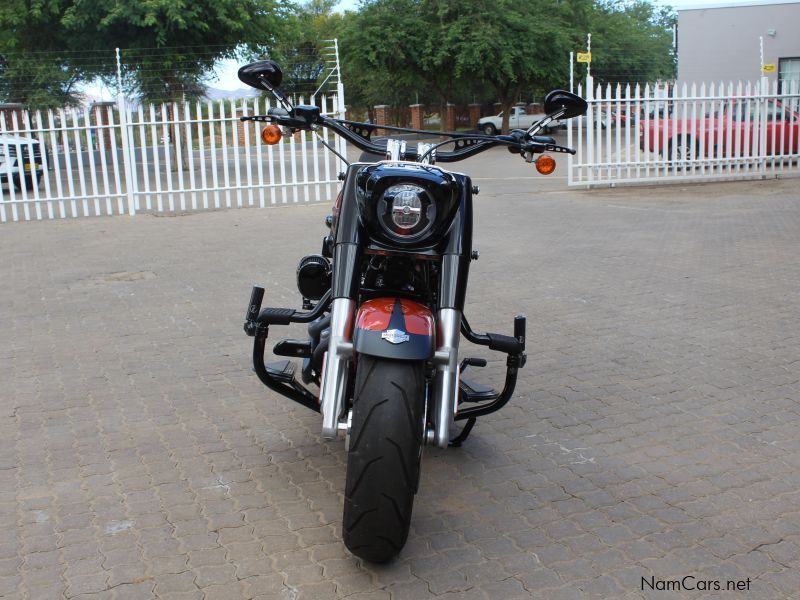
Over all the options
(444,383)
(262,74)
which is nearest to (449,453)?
(444,383)

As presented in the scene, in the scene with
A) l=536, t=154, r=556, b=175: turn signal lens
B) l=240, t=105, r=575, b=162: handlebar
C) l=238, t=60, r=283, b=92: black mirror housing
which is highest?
l=238, t=60, r=283, b=92: black mirror housing

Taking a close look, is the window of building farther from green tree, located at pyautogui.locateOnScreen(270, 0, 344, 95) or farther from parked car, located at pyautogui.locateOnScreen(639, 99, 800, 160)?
green tree, located at pyautogui.locateOnScreen(270, 0, 344, 95)

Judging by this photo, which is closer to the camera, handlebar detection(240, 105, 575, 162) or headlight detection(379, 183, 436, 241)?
headlight detection(379, 183, 436, 241)

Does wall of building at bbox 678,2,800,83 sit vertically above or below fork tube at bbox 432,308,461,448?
above

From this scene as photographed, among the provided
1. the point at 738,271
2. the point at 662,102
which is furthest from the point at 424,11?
the point at 738,271

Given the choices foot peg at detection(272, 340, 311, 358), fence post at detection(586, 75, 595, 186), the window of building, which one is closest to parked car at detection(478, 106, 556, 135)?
the window of building

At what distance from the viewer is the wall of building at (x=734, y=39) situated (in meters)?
30.5

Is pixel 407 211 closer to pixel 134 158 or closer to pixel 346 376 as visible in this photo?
pixel 346 376

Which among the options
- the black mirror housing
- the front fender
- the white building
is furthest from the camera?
the white building

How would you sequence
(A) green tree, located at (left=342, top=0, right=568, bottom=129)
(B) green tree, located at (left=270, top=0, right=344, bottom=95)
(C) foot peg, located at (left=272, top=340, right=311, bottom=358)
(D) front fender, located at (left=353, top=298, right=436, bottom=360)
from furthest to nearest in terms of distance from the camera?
(A) green tree, located at (left=342, top=0, right=568, bottom=129)
(B) green tree, located at (left=270, top=0, right=344, bottom=95)
(C) foot peg, located at (left=272, top=340, right=311, bottom=358)
(D) front fender, located at (left=353, top=298, right=436, bottom=360)

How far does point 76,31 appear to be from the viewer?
23.8 meters

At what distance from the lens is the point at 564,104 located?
151 inches

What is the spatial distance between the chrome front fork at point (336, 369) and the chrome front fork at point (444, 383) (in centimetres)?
35
